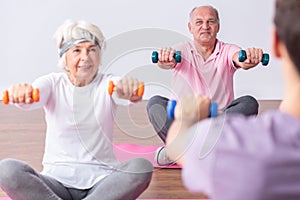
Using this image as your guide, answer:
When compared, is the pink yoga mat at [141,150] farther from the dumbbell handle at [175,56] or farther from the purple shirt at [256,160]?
the purple shirt at [256,160]

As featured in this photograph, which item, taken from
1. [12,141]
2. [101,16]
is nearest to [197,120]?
[12,141]

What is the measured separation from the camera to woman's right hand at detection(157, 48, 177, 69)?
7.27ft

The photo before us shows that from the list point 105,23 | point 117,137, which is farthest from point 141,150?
point 105,23

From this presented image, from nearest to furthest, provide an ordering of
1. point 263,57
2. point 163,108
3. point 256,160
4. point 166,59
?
point 256,160, point 166,59, point 263,57, point 163,108

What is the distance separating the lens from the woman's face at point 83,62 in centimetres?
190

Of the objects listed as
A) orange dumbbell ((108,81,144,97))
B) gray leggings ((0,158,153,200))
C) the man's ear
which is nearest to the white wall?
gray leggings ((0,158,153,200))

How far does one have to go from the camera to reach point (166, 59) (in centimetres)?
223

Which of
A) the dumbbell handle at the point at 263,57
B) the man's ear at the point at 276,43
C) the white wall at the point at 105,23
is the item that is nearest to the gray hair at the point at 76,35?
the dumbbell handle at the point at 263,57

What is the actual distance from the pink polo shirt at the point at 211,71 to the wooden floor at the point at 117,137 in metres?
0.24

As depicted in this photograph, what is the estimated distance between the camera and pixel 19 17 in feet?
13.0

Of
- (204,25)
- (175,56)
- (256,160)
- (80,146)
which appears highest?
(204,25)

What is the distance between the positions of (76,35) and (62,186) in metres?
0.42

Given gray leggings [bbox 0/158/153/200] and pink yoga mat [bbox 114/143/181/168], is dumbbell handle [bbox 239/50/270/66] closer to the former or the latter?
pink yoga mat [bbox 114/143/181/168]

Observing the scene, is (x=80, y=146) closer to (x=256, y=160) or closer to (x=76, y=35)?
(x=76, y=35)
